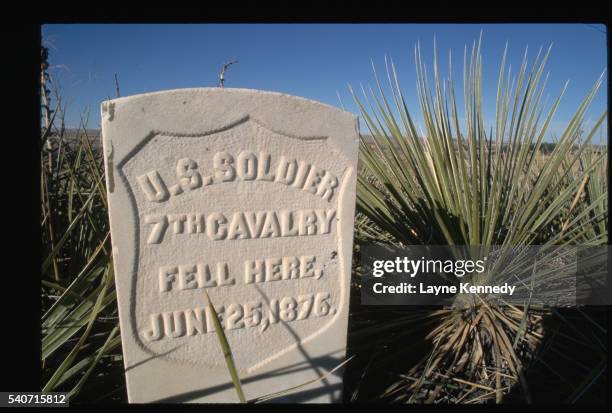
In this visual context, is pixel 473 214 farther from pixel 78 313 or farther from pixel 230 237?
pixel 78 313

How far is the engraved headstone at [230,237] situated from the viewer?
0.89 metres

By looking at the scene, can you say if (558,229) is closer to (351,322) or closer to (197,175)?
(351,322)

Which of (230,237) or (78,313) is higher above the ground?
(230,237)

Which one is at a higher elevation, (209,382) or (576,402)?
(209,382)

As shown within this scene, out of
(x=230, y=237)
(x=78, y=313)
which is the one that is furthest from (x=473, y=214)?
(x=78, y=313)

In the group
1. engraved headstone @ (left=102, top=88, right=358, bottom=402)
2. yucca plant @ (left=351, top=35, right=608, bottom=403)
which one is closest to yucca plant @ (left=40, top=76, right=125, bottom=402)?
engraved headstone @ (left=102, top=88, right=358, bottom=402)

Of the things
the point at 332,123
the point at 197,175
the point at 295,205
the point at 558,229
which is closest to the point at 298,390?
the point at 295,205

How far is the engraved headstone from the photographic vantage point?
895mm

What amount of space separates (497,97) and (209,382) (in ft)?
4.83

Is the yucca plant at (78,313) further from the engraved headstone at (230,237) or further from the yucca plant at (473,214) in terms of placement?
the yucca plant at (473,214)

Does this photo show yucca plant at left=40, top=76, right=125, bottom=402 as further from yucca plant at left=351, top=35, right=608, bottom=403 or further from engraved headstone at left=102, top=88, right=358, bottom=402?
Result: yucca plant at left=351, top=35, right=608, bottom=403

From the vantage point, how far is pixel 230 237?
0.99m

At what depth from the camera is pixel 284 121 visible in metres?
0.99

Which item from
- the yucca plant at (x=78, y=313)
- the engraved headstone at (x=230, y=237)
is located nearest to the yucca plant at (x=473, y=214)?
the engraved headstone at (x=230, y=237)
